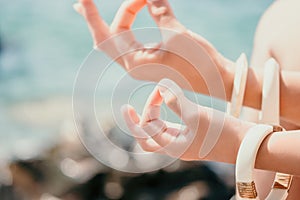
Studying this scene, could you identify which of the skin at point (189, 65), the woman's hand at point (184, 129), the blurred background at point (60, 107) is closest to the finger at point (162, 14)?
the skin at point (189, 65)

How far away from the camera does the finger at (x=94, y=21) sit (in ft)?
1.83

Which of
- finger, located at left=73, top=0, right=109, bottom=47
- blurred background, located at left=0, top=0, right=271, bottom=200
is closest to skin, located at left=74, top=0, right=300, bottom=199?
finger, located at left=73, top=0, right=109, bottom=47

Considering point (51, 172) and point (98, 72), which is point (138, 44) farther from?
point (51, 172)

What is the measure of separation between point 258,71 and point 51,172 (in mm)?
1100

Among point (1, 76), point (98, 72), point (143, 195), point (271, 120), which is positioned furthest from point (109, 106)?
point (1, 76)

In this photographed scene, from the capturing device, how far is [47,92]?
1644 mm

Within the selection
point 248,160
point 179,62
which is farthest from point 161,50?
point 248,160

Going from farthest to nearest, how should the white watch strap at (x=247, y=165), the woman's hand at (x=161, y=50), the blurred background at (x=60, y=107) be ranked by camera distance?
the blurred background at (x=60, y=107), the woman's hand at (x=161, y=50), the white watch strap at (x=247, y=165)

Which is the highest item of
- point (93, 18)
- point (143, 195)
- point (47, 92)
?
point (93, 18)

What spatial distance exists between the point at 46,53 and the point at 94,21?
1131 mm

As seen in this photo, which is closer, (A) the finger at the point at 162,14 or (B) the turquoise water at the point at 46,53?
(A) the finger at the point at 162,14

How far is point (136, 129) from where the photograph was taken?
0.48 meters

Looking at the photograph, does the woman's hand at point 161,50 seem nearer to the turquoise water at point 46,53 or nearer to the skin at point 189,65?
the skin at point 189,65

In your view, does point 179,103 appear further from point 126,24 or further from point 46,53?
point 46,53
